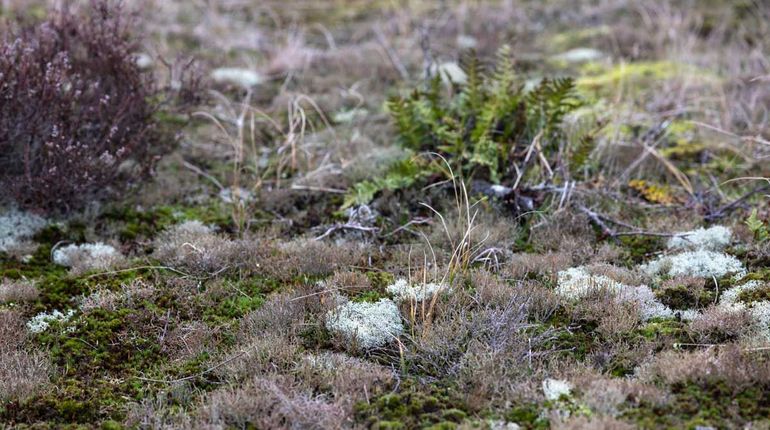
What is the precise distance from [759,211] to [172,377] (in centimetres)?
421

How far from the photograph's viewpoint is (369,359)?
365cm

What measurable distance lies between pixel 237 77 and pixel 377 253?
4371 millimetres

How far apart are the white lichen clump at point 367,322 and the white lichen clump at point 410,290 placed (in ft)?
0.31

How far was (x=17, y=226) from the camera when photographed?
5.07 meters

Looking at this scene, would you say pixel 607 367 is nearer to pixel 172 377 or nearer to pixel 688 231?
pixel 688 231

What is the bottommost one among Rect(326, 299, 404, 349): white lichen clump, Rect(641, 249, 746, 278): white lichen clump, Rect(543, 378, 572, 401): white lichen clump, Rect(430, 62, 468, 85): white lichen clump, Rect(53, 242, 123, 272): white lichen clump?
Rect(53, 242, 123, 272): white lichen clump

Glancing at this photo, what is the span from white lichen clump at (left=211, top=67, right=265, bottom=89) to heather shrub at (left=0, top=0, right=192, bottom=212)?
1987 millimetres

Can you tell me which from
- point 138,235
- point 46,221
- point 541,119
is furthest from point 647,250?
point 46,221

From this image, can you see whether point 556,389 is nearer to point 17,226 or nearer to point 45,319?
point 45,319

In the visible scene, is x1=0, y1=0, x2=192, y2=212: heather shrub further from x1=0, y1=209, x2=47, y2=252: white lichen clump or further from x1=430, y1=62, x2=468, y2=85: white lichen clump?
x1=430, y1=62, x2=468, y2=85: white lichen clump

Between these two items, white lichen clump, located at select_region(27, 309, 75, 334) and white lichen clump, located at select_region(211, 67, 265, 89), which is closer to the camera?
white lichen clump, located at select_region(27, 309, 75, 334)

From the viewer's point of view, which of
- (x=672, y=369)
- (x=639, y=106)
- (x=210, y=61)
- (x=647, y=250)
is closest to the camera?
(x=672, y=369)

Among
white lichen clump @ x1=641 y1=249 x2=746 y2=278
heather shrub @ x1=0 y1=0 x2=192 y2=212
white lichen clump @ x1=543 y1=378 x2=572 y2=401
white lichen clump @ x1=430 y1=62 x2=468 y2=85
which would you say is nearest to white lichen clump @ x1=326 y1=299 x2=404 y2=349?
white lichen clump @ x1=543 y1=378 x2=572 y2=401

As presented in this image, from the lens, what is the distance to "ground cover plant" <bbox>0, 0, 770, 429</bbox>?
3273 millimetres
